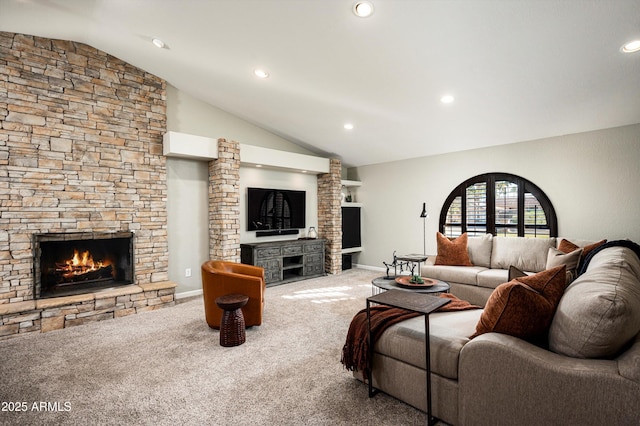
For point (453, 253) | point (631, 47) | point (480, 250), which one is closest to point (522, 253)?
point (480, 250)

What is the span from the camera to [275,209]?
5953mm

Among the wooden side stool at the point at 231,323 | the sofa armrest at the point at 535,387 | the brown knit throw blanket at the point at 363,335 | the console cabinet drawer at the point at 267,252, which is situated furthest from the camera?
the console cabinet drawer at the point at 267,252

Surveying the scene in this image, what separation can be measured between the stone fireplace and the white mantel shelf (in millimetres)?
338

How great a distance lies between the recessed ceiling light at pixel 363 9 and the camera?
2668 mm

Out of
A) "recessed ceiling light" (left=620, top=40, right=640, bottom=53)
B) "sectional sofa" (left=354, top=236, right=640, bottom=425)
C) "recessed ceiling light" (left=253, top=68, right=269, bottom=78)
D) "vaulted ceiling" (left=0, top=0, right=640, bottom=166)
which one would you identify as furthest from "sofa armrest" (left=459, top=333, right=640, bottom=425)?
"recessed ceiling light" (left=253, top=68, right=269, bottom=78)

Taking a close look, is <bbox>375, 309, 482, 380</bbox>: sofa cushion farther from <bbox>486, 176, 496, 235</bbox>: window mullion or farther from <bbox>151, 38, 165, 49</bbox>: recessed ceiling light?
<bbox>151, 38, 165, 49</bbox>: recessed ceiling light

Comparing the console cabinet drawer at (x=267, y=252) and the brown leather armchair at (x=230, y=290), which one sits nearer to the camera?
the brown leather armchair at (x=230, y=290)

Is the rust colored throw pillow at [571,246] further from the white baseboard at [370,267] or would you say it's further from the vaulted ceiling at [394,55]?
the white baseboard at [370,267]

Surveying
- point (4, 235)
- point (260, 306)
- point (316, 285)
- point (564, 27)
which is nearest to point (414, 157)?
point (316, 285)

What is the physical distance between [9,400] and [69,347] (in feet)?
3.02

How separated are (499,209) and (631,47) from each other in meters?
2.87

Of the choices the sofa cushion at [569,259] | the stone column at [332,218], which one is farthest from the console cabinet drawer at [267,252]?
the sofa cushion at [569,259]

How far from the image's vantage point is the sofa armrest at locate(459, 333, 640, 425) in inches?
51.4

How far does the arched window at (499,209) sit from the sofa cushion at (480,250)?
0.69 metres
